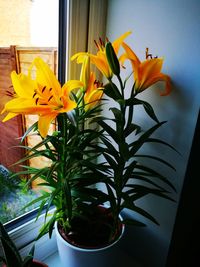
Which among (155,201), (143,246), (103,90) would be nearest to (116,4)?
(103,90)

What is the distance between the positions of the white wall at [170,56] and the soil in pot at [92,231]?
0.70 ft

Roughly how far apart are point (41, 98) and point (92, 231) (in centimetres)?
58

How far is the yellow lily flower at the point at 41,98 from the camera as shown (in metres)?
0.59

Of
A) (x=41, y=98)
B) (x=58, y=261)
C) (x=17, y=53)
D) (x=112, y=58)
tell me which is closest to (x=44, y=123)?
(x=41, y=98)

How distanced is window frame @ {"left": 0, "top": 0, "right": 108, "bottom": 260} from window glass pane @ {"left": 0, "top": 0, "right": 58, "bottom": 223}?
4 cm

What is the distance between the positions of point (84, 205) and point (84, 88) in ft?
1.35

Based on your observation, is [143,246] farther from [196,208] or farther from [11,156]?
[11,156]

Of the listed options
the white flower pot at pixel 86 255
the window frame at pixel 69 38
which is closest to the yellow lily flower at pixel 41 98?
the window frame at pixel 69 38

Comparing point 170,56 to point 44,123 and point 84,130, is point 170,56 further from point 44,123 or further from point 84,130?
point 44,123

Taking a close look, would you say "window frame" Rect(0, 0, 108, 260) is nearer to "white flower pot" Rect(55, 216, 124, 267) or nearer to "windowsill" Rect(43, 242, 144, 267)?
"windowsill" Rect(43, 242, 144, 267)

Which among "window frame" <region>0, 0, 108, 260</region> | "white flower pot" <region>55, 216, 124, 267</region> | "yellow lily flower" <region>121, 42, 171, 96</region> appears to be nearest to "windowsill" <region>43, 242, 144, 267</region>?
"window frame" <region>0, 0, 108, 260</region>

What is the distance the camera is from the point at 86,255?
78 cm

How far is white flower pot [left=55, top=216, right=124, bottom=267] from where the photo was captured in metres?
0.78

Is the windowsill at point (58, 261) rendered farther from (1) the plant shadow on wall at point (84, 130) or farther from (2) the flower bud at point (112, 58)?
(2) the flower bud at point (112, 58)
